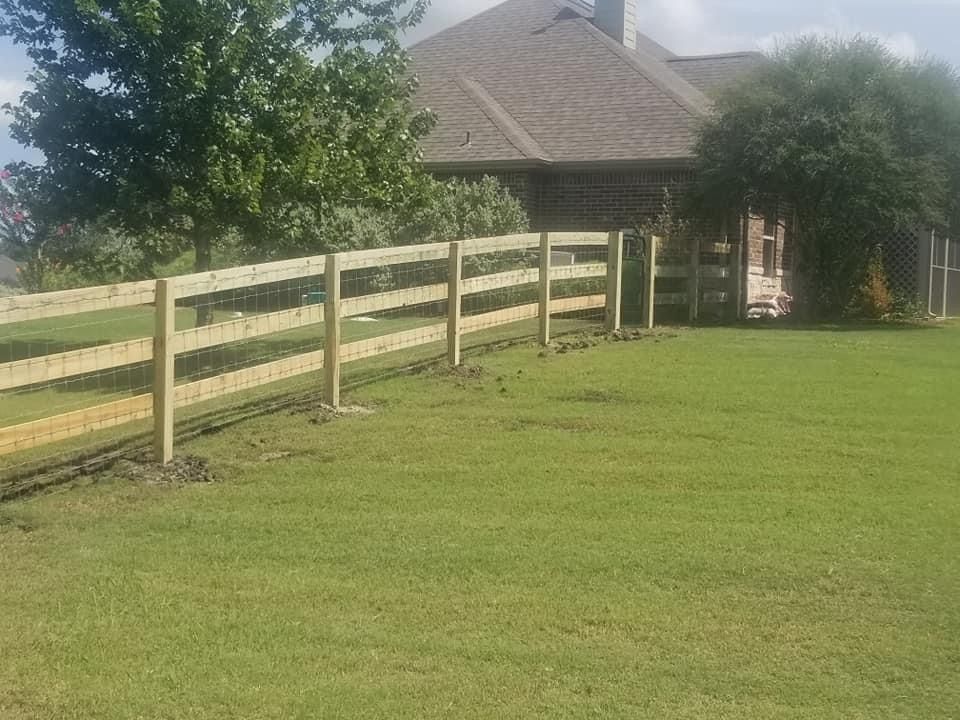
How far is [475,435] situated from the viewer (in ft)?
28.4

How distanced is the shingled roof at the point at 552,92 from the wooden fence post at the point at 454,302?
1010cm

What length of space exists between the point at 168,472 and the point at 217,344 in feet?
4.11

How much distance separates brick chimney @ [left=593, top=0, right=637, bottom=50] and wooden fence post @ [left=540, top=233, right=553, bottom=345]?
1502cm

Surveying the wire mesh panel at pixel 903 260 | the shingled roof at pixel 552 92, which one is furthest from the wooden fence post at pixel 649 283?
the wire mesh panel at pixel 903 260

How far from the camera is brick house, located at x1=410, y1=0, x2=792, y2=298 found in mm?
21734

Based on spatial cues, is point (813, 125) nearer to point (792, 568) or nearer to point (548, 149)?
point (548, 149)

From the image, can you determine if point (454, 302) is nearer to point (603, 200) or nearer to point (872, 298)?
point (603, 200)

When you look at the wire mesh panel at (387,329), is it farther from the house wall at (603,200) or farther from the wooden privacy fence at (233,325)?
the house wall at (603,200)

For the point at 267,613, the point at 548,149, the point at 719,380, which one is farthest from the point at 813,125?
the point at 267,613

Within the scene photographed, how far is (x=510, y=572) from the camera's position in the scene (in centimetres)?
567

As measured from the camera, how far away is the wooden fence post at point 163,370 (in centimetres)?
766

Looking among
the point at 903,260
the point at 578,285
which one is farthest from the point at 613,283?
the point at 903,260

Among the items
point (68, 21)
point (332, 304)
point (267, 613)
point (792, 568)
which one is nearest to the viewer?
point (267, 613)

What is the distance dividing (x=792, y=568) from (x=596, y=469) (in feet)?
7.01
